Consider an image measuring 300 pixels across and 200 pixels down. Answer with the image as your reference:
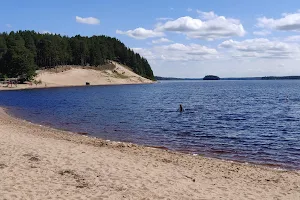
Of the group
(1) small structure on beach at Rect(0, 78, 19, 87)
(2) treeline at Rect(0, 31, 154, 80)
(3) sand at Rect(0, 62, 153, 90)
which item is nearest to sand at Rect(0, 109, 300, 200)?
(1) small structure on beach at Rect(0, 78, 19, 87)

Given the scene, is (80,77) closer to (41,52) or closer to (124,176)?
(41,52)

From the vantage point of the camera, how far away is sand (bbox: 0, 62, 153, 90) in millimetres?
144738

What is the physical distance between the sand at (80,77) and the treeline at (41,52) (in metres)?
5.82

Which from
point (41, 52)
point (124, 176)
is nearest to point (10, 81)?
point (41, 52)

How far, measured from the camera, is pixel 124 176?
14492 mm

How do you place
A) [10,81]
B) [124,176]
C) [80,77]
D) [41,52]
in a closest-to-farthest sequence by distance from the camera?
[124,176]
[10,81]
[41,52]
[80,77]

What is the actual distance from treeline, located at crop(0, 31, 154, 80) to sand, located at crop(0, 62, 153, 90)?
5.82m

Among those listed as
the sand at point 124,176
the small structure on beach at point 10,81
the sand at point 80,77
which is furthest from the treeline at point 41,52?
the sand at point 124,176

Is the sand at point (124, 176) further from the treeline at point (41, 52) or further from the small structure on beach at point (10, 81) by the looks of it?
the treeline at point (41, 52)

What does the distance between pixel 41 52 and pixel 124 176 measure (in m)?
152

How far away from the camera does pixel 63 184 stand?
13.0 m

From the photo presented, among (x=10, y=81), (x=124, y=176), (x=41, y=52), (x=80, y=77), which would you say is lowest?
(x=124, y=176)

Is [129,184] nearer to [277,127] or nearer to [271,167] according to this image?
[271,167]

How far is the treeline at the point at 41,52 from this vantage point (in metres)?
128
